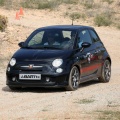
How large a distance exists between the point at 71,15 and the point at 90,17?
128 centimetres

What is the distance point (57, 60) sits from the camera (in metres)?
13.4

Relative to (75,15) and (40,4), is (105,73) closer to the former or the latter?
(75,15)

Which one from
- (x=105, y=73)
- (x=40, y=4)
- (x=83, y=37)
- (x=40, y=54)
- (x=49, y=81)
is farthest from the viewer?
(x=40, y=4)

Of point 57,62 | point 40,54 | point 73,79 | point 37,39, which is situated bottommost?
point 73,79

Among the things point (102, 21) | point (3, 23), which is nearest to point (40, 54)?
point (3, 23)

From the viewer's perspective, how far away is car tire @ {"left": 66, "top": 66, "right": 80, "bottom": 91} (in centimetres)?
1355

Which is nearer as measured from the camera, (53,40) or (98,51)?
(53,40)

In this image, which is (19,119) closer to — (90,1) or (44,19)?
(44,19)

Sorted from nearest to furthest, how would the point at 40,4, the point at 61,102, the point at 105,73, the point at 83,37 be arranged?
the point at 61,102 → the point at 83,37 → the point at 105,73 → the point at 40,4

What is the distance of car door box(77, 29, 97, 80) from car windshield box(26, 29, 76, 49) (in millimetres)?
242

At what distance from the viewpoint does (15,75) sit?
44.4 ft

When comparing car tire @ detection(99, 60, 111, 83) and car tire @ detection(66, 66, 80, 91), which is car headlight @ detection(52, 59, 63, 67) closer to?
car tire @ detection(66, 66, 80, 91)

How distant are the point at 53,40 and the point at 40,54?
2.86 ft

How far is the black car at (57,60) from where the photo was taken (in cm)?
1338
